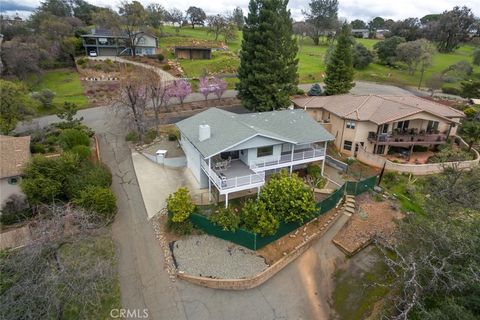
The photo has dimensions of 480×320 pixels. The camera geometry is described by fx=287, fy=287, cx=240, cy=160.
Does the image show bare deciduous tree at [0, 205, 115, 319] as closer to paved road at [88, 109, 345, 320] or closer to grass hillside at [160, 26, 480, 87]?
paved road at [88, 109, 345, 320]

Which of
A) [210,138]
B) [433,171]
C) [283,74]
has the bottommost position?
Answer: [433,171]

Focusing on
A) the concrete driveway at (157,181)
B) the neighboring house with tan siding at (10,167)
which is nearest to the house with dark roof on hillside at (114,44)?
the concrete driveway at (157,181)

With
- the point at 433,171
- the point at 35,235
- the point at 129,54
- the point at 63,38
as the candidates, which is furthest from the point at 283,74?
the point at 63,38

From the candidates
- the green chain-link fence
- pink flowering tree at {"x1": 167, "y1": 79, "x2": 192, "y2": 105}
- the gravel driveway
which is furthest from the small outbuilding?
the gravel driveway

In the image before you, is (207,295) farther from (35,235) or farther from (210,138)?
(210,138)

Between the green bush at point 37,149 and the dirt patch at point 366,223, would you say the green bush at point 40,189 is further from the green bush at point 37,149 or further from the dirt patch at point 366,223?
the dirt patch at point 366,223

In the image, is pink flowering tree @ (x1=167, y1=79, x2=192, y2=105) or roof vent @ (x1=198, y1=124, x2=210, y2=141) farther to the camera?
pink flowering tree @ (x1=167, y1=79, x2=192, y2=105)

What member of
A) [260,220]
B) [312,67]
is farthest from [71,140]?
[312,67]
